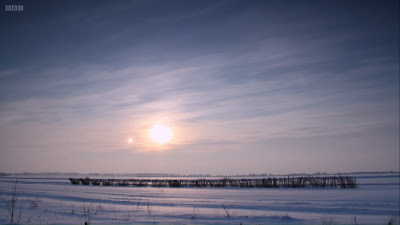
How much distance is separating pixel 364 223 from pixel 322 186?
25308 millimetres

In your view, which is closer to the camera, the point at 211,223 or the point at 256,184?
the point at 211,223

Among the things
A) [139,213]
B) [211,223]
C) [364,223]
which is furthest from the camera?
[139,213]

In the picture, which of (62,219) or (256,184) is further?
(256,184)

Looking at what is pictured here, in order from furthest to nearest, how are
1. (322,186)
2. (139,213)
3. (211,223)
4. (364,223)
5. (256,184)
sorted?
(256,184)
(322,186)
(139,213)
(211,223)
(364,223)

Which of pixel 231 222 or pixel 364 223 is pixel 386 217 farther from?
pixel 231 222

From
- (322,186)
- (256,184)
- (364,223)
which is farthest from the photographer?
(256,184)

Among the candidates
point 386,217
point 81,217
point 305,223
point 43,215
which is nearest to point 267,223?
point 305,223

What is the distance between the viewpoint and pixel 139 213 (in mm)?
13547

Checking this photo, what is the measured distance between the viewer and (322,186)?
112 ft

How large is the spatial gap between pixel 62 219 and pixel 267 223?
749 cm

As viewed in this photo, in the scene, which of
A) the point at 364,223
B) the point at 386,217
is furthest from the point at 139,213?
the point at 386,217

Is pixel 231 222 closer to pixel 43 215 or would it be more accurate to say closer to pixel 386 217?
pixel 386 217

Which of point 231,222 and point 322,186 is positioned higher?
point 322,186

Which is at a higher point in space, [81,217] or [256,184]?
[256,184]
